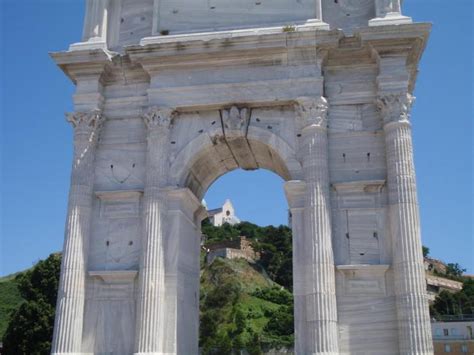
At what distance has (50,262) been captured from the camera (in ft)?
122

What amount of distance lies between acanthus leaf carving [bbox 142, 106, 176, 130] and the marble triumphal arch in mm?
37

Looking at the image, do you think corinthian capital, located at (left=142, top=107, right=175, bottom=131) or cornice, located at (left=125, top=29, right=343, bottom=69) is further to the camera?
corinthian capital, located at (left=142, top=107, right=175, bottom=131)

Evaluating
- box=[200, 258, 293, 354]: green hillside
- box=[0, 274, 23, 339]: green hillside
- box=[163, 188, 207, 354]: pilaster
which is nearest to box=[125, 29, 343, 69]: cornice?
box=[163, 188, 207, 354]: pilaster

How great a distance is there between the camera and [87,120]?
14.8 metres

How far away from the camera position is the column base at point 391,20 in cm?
1380

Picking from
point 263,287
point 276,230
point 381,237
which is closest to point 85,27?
point 381,237

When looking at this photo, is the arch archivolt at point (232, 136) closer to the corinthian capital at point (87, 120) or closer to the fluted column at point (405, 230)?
the corinthian capital at point (87, 120)

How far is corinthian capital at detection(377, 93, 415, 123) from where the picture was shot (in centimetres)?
1339

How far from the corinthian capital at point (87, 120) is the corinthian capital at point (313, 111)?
525 centimetres

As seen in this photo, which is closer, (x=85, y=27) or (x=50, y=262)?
(x=85, y=27)

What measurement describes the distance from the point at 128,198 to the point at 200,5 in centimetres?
568

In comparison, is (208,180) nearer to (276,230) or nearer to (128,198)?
(128,198)

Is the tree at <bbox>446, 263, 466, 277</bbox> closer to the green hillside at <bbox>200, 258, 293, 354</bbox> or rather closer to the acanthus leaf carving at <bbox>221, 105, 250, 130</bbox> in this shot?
the green hillside at <bbox>200, 258, 293, 354</bbox>

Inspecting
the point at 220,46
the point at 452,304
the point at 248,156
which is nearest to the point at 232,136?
the point at 248,156
